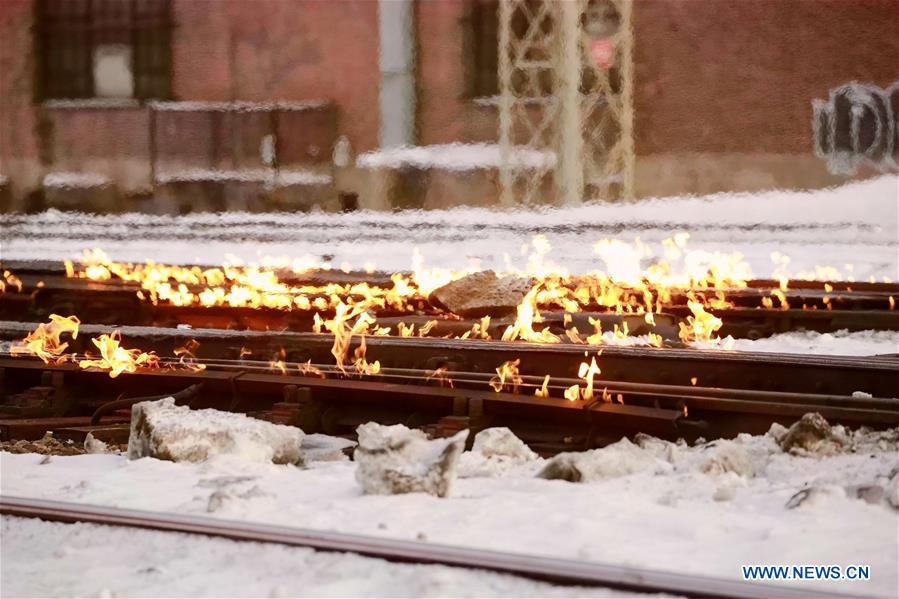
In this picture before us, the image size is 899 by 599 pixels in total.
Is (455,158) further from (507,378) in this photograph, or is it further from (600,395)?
(600,395)

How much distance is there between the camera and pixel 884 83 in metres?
15.9

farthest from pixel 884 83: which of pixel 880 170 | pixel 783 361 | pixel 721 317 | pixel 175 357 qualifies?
pixel 175 357

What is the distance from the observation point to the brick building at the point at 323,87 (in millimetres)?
15953

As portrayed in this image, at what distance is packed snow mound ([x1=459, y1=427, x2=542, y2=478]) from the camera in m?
4.84

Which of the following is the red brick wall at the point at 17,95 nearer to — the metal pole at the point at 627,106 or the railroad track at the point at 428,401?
the metal pole at the point at 627,106

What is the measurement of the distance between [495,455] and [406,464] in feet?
1.98

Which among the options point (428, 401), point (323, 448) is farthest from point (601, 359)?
point (323, 448)

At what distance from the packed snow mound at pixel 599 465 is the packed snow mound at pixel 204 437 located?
1265 millimetres

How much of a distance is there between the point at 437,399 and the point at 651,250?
319 inches

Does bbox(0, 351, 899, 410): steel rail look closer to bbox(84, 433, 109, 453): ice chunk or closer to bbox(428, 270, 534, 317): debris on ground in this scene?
bbox(84, 433, 109, 453): ice chunk

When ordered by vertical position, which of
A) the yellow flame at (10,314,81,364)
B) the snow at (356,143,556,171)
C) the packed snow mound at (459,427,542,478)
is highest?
the snow at (356,143,556,171)

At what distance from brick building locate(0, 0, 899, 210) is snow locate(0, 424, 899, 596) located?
38.5 feet

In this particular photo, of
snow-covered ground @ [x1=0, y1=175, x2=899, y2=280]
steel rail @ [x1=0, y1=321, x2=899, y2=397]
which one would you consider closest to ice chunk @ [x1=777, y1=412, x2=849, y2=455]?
steel rail @ [x1=0, y1=321, x2=899, y2=397]

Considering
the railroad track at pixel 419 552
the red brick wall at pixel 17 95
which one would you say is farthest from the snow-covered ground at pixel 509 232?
the railroad track at pixel 419 552
